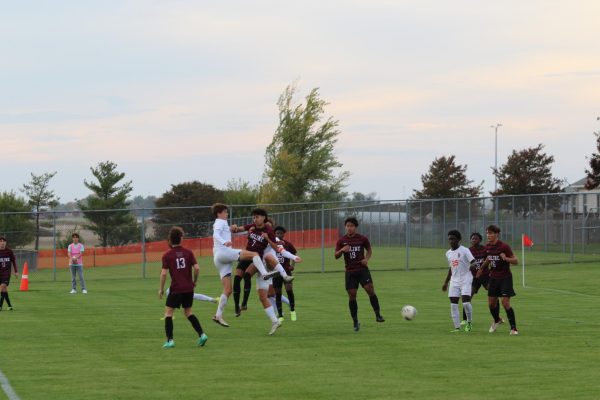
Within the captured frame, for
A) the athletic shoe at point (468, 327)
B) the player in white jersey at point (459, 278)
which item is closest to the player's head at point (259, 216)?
the player in white jersey at point (459, 278)

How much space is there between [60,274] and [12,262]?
20351 millimetres

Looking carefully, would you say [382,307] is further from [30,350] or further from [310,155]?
[310,155]

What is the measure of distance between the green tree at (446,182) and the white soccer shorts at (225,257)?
76858mm

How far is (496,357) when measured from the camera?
1452cm

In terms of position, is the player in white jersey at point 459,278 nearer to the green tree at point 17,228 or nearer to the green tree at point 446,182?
the green tree at point 17,228

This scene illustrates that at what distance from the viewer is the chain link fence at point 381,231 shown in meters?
45.4

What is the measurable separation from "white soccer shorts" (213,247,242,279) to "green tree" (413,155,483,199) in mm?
76858

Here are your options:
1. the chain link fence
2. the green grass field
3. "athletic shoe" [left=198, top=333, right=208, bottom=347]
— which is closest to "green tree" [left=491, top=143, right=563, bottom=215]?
the chain link fence

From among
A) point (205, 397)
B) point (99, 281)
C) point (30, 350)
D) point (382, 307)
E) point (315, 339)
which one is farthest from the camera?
point (99, 281)

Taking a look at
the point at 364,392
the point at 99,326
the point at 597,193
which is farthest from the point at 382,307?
the point at 597,193

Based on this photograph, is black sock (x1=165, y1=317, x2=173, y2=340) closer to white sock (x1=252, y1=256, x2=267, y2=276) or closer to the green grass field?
the green grass field

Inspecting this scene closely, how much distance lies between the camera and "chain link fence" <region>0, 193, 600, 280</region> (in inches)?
1788

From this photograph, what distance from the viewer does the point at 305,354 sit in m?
15.0

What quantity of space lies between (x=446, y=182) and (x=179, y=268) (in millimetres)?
80653
